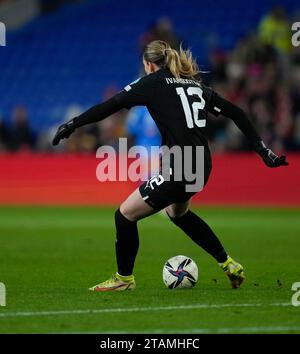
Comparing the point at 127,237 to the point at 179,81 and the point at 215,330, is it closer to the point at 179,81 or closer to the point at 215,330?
the point at 179,81

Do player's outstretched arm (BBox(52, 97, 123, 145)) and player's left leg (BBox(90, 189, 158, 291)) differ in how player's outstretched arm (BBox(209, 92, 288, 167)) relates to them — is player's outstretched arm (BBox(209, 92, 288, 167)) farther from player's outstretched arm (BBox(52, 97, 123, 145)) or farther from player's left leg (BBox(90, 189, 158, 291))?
player's left leg (BBox(90, 189, 158, 291))

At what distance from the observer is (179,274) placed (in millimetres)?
9703

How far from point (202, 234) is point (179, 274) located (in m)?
0.45

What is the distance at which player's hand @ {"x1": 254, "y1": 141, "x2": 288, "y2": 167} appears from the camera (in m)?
9.34

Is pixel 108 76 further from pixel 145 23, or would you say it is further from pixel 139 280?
pixel 139 280

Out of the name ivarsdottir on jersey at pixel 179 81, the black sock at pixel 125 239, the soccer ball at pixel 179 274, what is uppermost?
the name ivarsdottir on jersey at pixel 179 81

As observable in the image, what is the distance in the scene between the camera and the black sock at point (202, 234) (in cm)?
964

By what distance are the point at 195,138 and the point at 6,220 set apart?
32.7 feet

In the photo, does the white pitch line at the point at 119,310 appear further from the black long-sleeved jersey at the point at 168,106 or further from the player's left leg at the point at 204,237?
the black long-sleeved jersey at the point at 168,106

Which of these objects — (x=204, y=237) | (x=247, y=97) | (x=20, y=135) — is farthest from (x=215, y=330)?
(x=20, y=135)

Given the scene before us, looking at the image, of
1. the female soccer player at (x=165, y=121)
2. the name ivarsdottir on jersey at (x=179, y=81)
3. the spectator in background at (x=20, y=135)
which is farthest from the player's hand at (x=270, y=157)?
the spectator in background at (x=20, y=135)

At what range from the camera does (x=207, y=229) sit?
9680 millimetres

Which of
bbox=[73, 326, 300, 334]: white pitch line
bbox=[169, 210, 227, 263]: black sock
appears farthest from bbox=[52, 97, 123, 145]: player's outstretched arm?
bbox=[73, 326, 300, 334]: white pitch line

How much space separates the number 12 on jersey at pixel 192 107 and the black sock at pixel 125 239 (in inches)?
42.4
